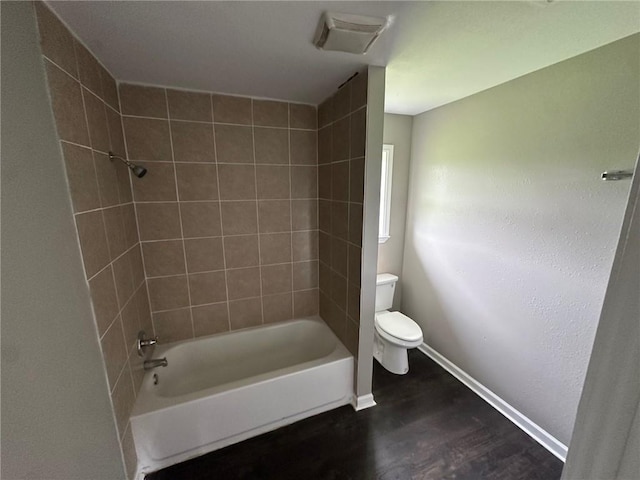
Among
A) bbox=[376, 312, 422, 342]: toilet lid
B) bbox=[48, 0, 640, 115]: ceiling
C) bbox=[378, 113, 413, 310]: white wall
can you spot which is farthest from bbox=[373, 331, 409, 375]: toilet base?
bbox=[48, 0, 640, 115]: ceiling

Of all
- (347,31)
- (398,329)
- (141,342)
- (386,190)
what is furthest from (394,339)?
(347,31)

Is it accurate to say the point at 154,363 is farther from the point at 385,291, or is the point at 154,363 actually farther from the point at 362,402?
the point at 385,291

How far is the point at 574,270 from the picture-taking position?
4.35 ft

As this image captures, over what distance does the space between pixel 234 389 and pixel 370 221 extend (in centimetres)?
128

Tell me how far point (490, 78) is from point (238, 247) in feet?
6.68

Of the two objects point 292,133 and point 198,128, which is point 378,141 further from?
point 198,128

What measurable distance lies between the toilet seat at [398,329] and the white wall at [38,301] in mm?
1800

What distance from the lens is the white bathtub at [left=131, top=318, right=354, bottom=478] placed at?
138cm

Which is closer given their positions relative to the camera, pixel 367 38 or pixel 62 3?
pixel 62 3

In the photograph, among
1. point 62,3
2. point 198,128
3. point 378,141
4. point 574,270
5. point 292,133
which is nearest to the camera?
point 62,3

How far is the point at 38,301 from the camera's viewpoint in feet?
2.32

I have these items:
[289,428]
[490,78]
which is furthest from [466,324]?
[490,78]

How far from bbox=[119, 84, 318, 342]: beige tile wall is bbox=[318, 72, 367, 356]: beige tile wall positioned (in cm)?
14

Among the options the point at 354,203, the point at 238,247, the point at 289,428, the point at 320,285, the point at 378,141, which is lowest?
the point at 289,428
